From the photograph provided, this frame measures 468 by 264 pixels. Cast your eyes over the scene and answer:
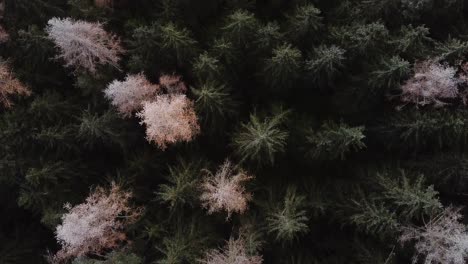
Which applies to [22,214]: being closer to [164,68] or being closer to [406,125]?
[164,68]

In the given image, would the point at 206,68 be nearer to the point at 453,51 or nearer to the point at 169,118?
the point at 169,118

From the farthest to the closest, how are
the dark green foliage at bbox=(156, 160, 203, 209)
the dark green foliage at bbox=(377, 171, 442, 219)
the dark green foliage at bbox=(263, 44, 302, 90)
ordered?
the dark green foliage at bbox=(156, 160, 203, 209) < the dark green foliage at bbox=(263, 44, 302, 90) < the dark green foliage at bbox=(377, 171, 442, 219)

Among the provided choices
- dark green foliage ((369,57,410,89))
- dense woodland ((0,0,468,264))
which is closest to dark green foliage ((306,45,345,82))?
dense woodland ((0,0,468,264))

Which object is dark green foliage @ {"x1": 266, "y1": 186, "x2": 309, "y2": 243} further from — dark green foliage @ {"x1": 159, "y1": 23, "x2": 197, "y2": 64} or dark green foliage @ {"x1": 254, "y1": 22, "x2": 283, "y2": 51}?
dark green foliage @ {"x1": 159, "y1": 23, "x2": 197, "y2": 64}

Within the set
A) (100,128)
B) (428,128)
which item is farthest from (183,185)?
(428,128)

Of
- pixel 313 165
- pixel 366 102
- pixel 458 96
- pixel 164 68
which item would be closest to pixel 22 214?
pixel 164 68

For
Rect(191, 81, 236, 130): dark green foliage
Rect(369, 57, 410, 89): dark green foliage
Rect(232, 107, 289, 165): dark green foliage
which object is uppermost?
Rect(369, 57, 410, 89): dark green foliage

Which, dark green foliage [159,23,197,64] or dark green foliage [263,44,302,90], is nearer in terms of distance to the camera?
dark green foliage [263,44,302,90]

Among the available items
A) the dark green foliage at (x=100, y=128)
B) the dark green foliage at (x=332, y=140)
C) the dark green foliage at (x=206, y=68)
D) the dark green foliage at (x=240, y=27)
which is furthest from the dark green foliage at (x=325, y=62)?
the dark green foliage at (x=100, y=128)

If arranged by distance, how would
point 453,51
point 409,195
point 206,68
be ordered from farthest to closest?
1. point 206,68
2. point 453,51
3. point 409,195
